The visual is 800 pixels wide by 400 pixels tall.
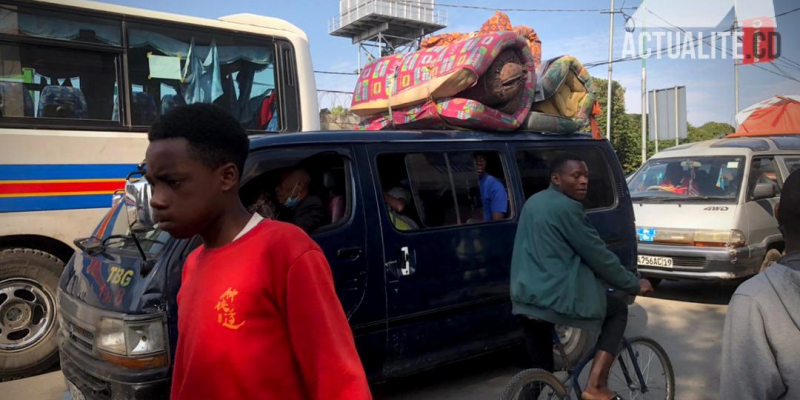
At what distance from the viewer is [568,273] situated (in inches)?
130

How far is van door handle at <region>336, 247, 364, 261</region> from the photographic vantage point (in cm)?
375

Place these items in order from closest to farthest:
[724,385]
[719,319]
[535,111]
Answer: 1. [724,385]
2. [535,111]
3. [719,319]

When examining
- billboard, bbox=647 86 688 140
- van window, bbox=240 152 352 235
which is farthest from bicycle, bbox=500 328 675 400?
billboard, bbox=647 86 688 140

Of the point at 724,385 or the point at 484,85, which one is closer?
the point at 724,385

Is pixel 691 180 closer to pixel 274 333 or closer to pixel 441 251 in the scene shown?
pixel 441 251

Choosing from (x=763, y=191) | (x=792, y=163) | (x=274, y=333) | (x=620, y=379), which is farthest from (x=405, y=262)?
(x=792, y=163)

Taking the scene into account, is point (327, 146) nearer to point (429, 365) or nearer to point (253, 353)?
point (429, 365)

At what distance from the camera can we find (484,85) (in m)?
4.76

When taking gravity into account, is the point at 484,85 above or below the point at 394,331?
above

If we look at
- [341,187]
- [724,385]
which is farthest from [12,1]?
[724,385]

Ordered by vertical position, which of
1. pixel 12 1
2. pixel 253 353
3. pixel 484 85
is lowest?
pixel 253 353

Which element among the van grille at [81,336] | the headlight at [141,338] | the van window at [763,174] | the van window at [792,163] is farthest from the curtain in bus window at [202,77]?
the van window at [792,163]

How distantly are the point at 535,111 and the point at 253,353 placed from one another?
4314 mm

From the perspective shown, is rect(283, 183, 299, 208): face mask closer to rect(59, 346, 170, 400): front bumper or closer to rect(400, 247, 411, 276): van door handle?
rect(400, 247, 411, 276): van door handle
